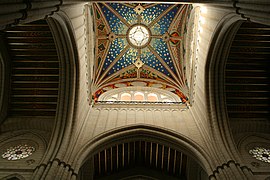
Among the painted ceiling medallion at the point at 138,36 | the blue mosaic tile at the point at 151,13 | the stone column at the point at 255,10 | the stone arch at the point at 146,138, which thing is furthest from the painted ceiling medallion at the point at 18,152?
the blue mosaic tile at the point at 151,13

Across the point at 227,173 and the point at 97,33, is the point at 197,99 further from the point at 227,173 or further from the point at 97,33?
the point at 97,33

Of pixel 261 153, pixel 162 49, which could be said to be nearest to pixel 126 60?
Result: pixel 162 49

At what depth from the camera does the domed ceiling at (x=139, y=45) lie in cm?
1898

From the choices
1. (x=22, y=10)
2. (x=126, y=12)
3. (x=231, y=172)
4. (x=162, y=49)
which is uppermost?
(x=126, y=12)

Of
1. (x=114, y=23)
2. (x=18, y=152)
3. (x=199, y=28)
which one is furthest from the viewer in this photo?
(x=114, y=23)

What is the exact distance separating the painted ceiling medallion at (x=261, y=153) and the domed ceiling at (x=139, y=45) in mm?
6732

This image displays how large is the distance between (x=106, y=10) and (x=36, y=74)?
7.28 meters

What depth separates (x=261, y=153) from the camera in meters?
12.5

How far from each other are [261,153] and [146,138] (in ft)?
15.4

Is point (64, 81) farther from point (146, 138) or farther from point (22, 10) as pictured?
point (22, 10)

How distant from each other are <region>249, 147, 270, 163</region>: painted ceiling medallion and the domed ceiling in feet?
22.1

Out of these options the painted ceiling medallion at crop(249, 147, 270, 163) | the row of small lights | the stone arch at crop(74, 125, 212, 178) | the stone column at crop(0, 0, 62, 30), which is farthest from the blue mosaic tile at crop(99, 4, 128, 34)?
the painted ceiling medallion at crop(249, 147, 270, 163)

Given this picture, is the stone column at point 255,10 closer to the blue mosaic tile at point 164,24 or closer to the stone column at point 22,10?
the stone column at point 22,10

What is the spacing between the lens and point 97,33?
753 inches
